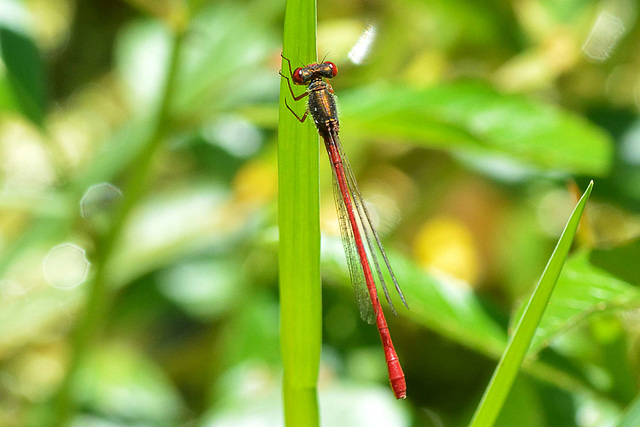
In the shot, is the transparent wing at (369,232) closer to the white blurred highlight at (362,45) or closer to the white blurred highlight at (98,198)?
the white blurred highlight at (362,45)

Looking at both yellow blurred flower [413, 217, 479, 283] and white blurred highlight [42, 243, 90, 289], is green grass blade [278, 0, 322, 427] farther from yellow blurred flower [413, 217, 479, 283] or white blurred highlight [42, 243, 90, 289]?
white blurred highlight [42, 243, 90, 289]

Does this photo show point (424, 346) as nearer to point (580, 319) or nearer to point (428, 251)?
point (428, 251)

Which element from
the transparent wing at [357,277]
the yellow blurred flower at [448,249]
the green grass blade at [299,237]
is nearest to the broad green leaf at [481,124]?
the transparent wing at [357,277]

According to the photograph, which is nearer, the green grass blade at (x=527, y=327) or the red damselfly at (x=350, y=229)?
the green grass blade at (x=527, y=327)

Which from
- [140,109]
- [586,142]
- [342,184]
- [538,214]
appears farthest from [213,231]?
[586,142]

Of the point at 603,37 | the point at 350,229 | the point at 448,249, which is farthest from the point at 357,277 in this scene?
the point at 603,37

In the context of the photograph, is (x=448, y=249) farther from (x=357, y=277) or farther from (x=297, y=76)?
(x=297, y=76)

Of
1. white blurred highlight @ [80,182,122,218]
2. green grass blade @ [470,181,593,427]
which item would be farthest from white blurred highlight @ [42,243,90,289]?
green grass blade @ [470,181,593,427]
